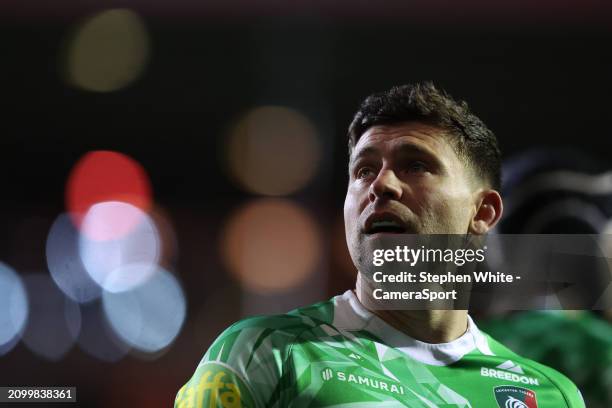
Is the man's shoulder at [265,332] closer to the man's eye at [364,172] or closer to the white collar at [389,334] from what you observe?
the white collar at [389,334]

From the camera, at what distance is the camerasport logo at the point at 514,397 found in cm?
173

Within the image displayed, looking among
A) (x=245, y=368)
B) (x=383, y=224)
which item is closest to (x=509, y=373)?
(x=383, y=224)

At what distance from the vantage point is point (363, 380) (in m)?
1.57

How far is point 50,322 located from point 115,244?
90cm

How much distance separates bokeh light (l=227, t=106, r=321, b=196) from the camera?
2.79 metres

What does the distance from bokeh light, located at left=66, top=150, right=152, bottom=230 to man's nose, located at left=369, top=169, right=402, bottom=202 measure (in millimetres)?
1198

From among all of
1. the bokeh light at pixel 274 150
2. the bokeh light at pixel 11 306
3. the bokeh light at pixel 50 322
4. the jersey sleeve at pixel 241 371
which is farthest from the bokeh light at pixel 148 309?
the jersey sleeve at pixel 241 371

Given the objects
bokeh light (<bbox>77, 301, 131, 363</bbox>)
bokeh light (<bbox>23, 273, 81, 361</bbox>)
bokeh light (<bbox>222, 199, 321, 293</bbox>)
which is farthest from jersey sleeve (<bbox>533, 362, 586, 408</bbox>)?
bokeh light (<bbox>77, 301, 131, 363</bbox>)

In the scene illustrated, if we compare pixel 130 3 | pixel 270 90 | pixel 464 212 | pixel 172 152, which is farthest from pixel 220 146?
pixel 464 212

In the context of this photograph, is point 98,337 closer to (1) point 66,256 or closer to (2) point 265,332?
(1) point 66,256

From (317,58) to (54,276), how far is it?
1518 millimetres

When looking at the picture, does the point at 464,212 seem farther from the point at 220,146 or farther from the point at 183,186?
the point at 183,186

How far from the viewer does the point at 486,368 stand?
5.88ft

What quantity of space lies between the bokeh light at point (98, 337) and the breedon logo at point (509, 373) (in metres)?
2.60
